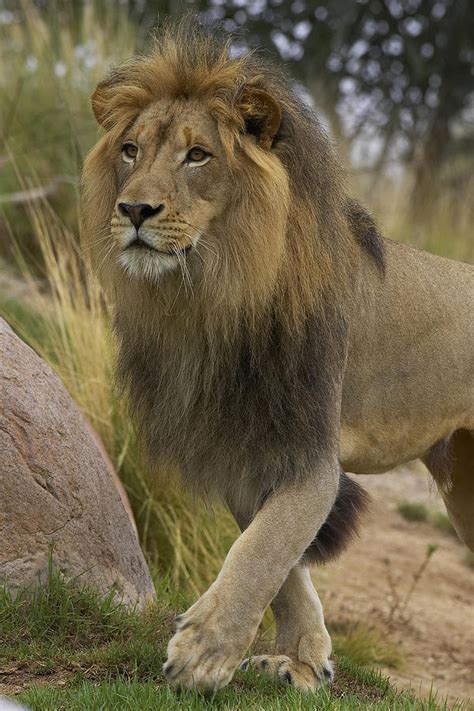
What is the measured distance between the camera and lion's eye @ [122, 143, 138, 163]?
394 cm

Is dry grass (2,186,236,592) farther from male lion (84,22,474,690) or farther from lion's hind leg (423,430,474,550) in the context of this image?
male lion (84,22,474,690)

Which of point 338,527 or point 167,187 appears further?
point 338,527

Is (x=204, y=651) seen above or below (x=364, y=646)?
above

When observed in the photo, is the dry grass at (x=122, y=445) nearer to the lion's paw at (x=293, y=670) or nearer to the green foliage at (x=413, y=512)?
the lion's paw at (x=293, y=670)

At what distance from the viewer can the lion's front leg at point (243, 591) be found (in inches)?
143

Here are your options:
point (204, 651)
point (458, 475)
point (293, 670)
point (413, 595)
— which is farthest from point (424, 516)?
point (204, 651)

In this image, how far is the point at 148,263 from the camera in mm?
3674

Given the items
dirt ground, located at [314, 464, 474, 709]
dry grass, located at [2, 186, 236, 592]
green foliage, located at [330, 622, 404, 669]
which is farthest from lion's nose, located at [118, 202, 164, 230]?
green foliage, located at [330, 622, 404, 669]

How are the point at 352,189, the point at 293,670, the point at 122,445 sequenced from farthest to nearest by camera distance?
the point at 122,445 → the point at 352,189 → the point at 293,670

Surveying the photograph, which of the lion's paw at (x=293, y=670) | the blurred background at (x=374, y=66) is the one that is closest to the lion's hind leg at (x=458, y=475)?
the lion's paw at (x=293, y=670)

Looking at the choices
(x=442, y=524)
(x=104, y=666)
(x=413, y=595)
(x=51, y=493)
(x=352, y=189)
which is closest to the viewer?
(x=104, y=666)

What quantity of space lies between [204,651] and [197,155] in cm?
148

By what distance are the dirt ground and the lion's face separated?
238 centimetres

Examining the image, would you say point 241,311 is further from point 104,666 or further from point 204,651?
point 104,666
